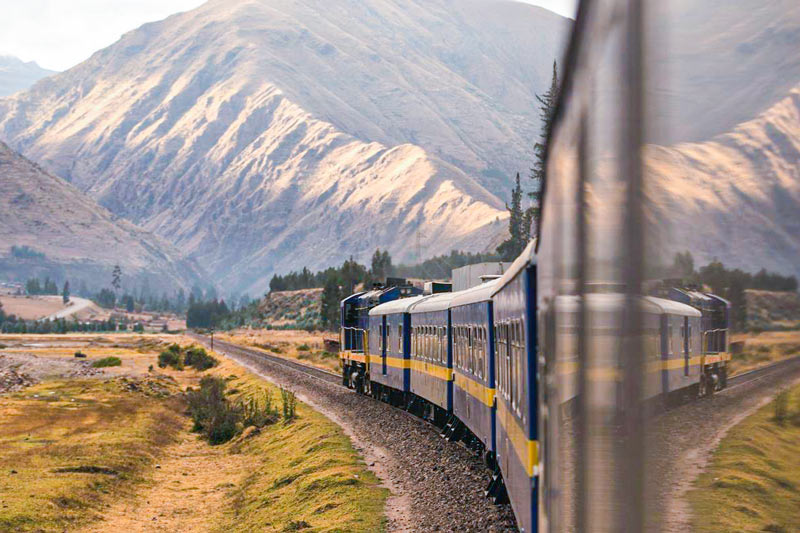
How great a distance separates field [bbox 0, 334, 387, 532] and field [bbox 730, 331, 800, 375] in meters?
13.6

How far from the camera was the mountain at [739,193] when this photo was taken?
74.9 inches

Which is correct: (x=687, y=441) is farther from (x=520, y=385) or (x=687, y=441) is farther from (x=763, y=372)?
(x=520, y=385)

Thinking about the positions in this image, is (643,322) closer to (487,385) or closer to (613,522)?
(613,522)

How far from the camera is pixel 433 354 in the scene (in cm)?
2356

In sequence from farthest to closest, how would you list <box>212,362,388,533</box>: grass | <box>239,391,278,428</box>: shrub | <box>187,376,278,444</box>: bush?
1. <box>187,376,278,444</box>: bush
2. <box>239,391,278,428</box>: shrub
3. <box>212,362,388,533</box>: grass

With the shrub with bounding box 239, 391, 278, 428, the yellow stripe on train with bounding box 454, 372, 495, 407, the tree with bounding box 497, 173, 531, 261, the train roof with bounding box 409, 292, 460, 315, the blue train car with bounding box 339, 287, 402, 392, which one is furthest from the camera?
the tree with bounding box 497, 173, 531, 261

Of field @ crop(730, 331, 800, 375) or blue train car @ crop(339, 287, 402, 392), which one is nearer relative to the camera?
field @ crop(730, 331, 800, 375)

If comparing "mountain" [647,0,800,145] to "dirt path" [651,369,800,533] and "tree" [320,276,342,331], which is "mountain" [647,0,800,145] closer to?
"dirt path" [651,369,800,533]

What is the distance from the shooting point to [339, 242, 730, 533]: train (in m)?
2.68

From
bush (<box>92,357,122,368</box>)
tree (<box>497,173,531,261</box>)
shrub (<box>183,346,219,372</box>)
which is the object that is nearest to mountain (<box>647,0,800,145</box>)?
shrub (<box>183,346,219,372</box>)

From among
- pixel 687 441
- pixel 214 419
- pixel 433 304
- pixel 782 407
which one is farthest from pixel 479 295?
pixel 214 419

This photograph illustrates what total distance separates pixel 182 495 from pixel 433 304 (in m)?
8.05

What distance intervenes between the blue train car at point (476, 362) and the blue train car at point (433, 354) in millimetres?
1009

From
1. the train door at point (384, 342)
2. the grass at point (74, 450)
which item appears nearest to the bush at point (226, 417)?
the grass at point (74, 450)
